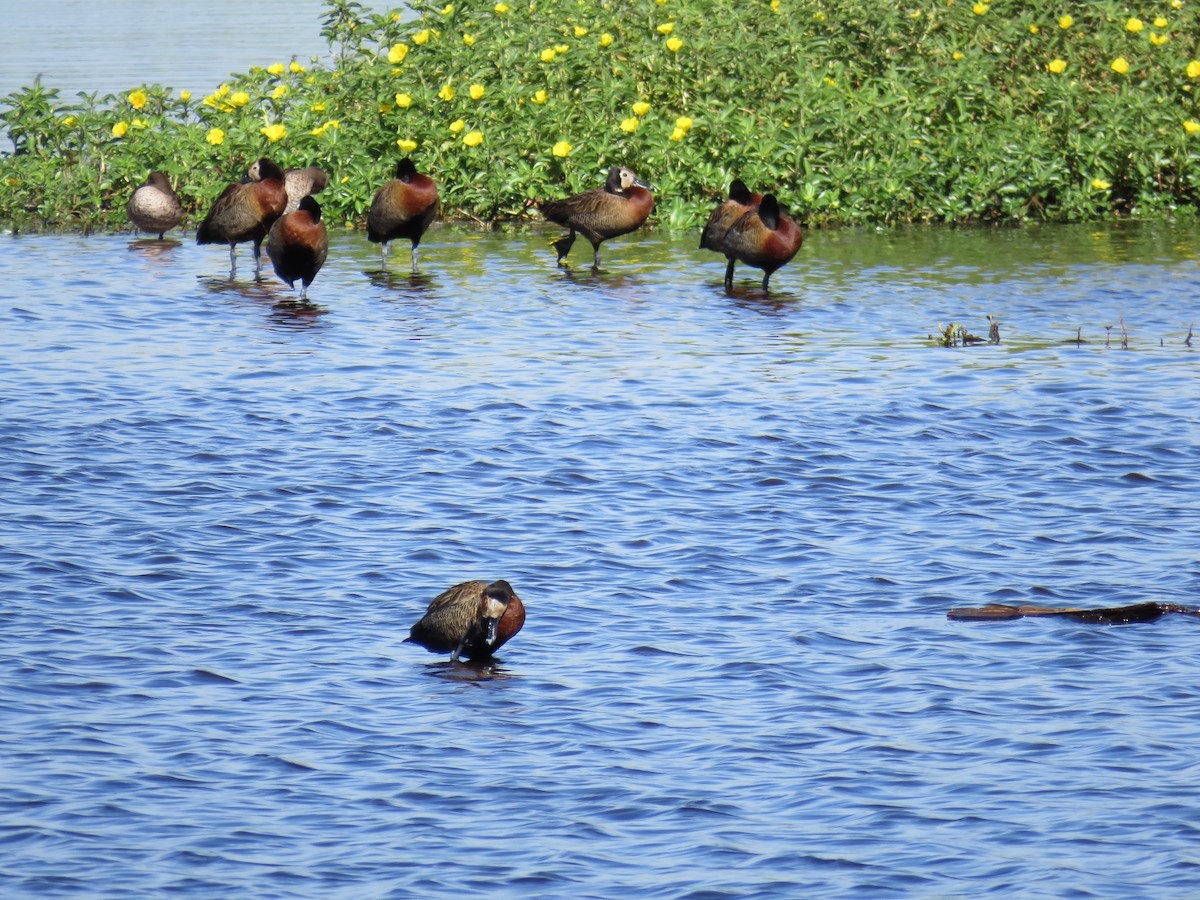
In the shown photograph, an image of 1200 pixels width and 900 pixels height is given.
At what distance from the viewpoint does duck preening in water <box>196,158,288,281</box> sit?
16078 millimetres

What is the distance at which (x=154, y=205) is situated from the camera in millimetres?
17672

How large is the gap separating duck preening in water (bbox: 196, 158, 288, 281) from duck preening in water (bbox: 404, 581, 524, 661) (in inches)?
359

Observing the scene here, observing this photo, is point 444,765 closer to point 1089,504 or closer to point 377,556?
point 377,556

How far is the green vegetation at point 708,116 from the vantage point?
703 inches

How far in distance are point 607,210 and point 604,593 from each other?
843 cm

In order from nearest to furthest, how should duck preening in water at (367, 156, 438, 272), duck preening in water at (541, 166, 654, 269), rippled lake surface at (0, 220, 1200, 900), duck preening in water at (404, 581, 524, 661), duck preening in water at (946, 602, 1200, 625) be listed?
rippled lake surface at (0, 220, 1200, 900) → duck preening in water at (404, 581, 524, 661) → duck preening in water at (946, 602, 1200, 625) → duck preening in water at (367, 156, 438, 272) → duck preening in water at (541, 166, 654, 269)

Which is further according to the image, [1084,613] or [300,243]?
[300,243]

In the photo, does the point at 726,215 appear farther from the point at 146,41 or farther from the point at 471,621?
the point at 146,41

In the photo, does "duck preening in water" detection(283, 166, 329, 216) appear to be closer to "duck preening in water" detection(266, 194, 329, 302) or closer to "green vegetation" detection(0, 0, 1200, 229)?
"green vegetation" detection(0, 0, 1200, 229)

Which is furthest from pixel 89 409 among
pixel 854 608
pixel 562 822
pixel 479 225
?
pixel 479 225

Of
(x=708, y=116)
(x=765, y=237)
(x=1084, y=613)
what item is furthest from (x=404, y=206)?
(x=1084, y=613)

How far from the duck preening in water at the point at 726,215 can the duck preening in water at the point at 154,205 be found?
5.17 m

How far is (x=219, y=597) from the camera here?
813cm

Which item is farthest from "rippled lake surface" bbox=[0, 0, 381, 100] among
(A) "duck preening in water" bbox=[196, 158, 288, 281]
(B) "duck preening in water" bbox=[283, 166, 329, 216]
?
(A) "duck preening in water" bbox=[196, 158, 288, 281]
